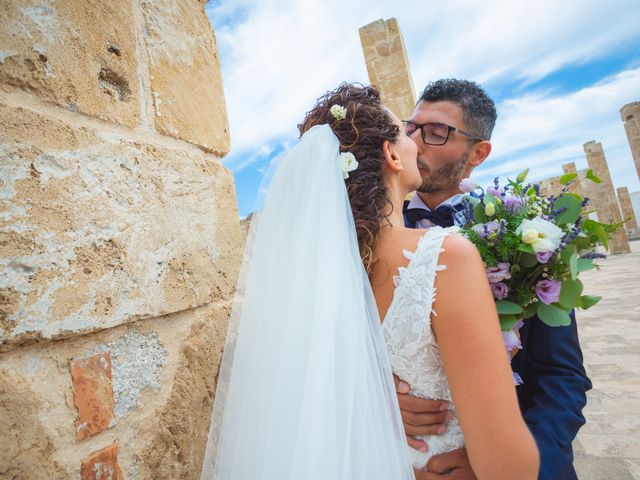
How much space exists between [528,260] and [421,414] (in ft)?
2.27

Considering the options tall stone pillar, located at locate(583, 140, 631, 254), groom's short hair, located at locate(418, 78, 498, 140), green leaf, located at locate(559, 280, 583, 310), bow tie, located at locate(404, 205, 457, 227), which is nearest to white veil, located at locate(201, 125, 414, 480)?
green leaf, located at locate(559, 280, 583, 310)

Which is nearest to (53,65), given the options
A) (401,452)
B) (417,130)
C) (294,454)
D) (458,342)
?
(294,454)

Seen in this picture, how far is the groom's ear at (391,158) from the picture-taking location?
138cm

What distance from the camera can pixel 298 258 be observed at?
3.90 ft

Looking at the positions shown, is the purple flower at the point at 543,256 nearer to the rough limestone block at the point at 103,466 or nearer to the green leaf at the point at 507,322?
the green leaf at the point at 507,322

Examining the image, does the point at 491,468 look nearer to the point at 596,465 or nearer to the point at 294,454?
the point at 294,454

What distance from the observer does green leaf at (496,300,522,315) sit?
125cm

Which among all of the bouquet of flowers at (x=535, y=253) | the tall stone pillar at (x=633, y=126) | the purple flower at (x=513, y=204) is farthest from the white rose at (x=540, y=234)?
the tall stone pillar at (x=633, y=126)

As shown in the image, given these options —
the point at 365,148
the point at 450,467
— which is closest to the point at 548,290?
the point at 450,467

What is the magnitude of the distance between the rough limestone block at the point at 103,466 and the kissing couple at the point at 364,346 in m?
0.27

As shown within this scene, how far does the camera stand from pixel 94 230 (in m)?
0.79

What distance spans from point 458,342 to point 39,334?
1.00m

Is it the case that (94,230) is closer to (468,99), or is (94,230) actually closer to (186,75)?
(186,75)

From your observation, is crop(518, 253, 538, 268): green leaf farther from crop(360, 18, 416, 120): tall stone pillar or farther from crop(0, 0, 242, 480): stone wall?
crop(360, 18, 416, 120): tall stone pillar
